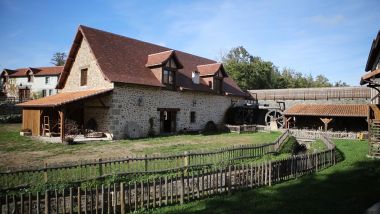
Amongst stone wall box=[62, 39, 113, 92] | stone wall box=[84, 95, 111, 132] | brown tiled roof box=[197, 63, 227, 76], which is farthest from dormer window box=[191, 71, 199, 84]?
stone wall box=[84, 95, 111, 132]

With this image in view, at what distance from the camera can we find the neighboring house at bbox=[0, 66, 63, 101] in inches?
1873

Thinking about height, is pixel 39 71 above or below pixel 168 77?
above

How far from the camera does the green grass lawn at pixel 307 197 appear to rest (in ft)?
23.0

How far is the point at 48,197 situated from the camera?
5996mm

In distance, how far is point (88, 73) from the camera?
74.7 ft

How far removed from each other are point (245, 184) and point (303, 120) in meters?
24.6

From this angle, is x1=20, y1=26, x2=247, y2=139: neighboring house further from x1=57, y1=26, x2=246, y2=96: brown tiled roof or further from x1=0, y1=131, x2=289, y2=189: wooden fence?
x1=0, y1=131, x2=289, y2=189: wooden fence

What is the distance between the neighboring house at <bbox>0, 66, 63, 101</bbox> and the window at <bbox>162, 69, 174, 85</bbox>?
28.9 metres

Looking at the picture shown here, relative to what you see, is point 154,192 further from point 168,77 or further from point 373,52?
point 373,52

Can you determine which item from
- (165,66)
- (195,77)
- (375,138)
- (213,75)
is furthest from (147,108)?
(375,138)

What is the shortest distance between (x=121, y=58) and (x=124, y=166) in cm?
1522

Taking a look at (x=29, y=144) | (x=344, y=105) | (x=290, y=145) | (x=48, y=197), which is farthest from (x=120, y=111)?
(x=344, y=105)

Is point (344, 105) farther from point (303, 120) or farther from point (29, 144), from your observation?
point (29, 144)

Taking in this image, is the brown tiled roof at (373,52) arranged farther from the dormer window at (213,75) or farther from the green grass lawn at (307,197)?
the dormer window at (213,75)
